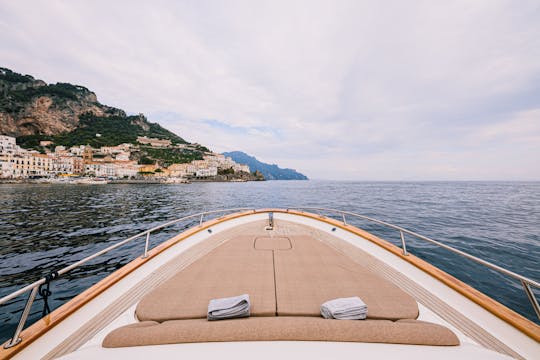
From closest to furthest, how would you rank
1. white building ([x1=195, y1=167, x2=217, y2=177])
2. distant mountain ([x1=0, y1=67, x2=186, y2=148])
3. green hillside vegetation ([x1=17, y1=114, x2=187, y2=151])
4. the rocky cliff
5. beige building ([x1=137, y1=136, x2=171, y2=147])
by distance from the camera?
1. the rocky cliff
2. distant mountain ([x1=0, y1=67, x2=186, y2=148])
3. green hillside vegetation ([x1=17, y1=114, x2=187, y2=151])
4. white building ([x1=195, y1=167, x2=217, y2=177])
5. beige building ([x1=137, y1=136, x2=171, y2=147])

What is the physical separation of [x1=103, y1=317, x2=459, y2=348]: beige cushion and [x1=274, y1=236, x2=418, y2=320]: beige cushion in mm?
376

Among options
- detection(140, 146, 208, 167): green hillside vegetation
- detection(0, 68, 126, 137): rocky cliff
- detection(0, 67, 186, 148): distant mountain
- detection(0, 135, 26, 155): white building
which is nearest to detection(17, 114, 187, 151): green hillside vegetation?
detection(0, 67, 186, 148): distant mountain

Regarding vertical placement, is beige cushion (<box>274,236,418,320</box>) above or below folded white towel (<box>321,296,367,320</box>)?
below

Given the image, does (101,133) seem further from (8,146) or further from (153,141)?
(8,146)

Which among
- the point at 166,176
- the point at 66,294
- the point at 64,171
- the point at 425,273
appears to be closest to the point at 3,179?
the point at 64,171

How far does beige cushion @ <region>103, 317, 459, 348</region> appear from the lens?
133 cm

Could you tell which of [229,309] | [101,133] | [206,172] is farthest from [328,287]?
[101,133]

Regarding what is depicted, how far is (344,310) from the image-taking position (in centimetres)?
164

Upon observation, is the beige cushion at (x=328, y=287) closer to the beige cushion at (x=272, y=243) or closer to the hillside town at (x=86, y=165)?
the beige cushion at (x=272, y=243)

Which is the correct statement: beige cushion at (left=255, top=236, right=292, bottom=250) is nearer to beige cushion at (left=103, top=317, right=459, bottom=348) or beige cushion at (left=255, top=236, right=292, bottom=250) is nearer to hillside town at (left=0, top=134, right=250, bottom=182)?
beige cushion at (left=103, top=317, right=459, bottom=348)

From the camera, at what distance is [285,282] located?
2213 millimetres

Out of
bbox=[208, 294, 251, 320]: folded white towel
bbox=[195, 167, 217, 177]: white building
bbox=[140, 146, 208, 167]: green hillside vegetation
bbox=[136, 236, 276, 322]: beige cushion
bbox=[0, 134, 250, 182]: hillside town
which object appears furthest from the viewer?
bbox=[195, 167, 217, 177]: white building

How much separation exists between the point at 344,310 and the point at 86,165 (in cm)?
8095

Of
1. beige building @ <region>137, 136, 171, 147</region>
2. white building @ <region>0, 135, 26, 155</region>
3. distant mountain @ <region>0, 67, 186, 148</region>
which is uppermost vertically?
distant mountain @ <region>0, 67, 186, 148</region>
